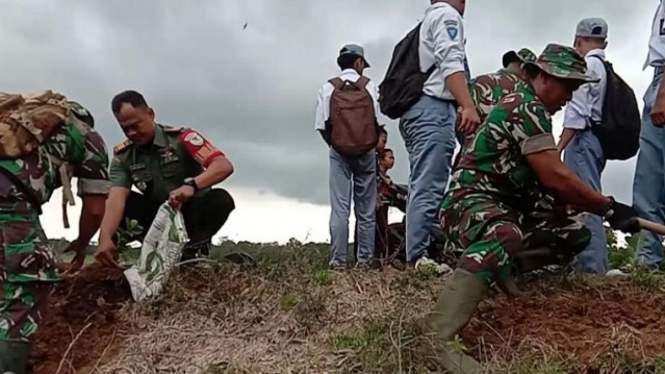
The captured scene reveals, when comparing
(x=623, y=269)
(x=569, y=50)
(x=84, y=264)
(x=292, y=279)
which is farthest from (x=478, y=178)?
(x=84, y=264)

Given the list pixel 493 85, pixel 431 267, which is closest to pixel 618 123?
pixel 493 85

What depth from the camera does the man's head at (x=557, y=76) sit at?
5.34m

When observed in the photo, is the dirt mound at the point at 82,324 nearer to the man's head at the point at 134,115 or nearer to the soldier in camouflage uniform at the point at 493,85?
the man's head at the point at 134,115

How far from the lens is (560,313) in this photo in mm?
5672

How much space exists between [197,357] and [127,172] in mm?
1648

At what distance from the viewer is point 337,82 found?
8.09 meters

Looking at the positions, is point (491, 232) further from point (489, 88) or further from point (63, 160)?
point (63, 160)

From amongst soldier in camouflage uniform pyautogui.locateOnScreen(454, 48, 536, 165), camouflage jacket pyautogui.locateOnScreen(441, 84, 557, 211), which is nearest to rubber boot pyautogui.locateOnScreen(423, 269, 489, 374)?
camouflage jacket pyautogui.locateOnScreen(441, 84, 557, 211)

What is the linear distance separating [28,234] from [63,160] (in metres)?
0.46

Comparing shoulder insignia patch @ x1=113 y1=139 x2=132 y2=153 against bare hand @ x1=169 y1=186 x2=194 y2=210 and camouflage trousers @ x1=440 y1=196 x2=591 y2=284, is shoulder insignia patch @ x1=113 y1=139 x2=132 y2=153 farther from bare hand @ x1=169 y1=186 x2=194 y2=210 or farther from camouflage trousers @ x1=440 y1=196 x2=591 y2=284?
camouflage trousers @ x1=440 y1=196 x2=591 y2=284

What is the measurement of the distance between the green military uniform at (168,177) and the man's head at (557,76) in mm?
2017

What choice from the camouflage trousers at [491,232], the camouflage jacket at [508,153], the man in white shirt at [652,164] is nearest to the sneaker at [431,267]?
the camouflage trousers at [491,232]

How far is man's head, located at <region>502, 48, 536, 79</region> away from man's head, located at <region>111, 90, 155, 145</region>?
6.98 feet

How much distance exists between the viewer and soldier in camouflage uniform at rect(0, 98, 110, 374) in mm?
5348
